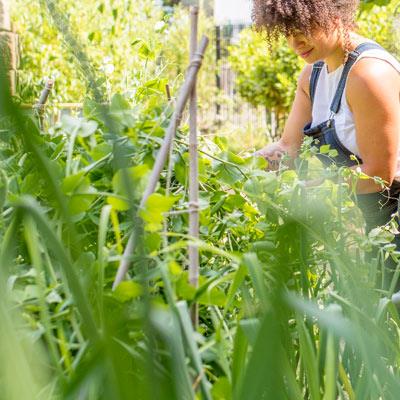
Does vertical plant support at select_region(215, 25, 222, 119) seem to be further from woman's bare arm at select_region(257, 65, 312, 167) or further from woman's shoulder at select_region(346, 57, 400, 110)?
woman's shoulder at select_region(346, 57, 400, 110)

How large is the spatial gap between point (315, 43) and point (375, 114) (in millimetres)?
253

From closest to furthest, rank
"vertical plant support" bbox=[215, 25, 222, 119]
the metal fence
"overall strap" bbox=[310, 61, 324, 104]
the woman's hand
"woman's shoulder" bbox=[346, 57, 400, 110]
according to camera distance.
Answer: "woman's shoulder" bbox=[346, 57, 400, 110] < the woman's hand < "overall strap" bbox=[310, 61, 324, 104] < the metal fence < "vertical plant support" bbox=[215, 25, 222, 119]

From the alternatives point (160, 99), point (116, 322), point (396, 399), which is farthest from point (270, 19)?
point (116, 322)

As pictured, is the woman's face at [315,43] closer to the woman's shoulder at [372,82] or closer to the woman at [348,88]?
the woman at [348,88]

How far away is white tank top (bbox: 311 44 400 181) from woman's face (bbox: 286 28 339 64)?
0.20 ft

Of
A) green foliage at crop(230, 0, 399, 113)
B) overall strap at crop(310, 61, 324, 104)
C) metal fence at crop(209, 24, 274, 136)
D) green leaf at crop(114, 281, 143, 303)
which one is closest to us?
green leaf at crop(114, 281, 143, 303)

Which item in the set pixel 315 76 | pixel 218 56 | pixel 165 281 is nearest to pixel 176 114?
pixel 165 281

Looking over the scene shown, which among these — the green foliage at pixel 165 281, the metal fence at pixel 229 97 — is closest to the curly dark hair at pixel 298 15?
the green foliage at pixel 165 281

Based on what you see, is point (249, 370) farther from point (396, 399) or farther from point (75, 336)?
point (75, 336)

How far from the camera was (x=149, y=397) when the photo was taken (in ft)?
1.94

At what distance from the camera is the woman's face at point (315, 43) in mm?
2205

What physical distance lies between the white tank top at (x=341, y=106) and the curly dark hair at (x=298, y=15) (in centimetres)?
11

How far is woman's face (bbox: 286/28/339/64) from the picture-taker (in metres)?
2.21

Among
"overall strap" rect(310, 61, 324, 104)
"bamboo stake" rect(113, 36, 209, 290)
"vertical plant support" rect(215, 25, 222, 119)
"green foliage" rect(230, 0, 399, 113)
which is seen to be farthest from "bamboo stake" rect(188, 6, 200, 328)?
"vertical plant support" rect(215, 25, 222, 119)
